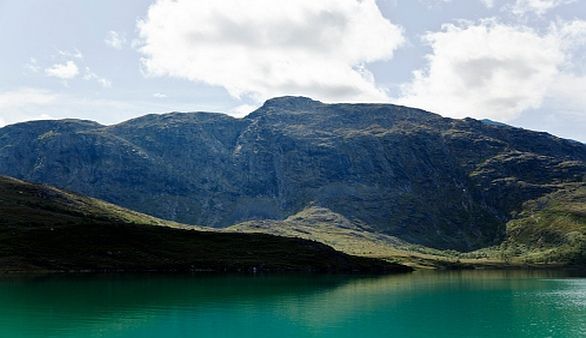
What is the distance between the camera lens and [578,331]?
7781 cm

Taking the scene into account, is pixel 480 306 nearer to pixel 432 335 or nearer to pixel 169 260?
pixel 432 335

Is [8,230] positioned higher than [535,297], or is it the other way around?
[8,230]

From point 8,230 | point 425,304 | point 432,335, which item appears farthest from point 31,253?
point 432,335

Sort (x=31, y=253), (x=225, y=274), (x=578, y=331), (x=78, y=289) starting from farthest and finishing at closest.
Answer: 1. (x=225, y=274)
2. (x=31, y=253)
3. (x=78, y=289)
4. (x=578, y=331)

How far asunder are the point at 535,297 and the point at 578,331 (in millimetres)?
53472

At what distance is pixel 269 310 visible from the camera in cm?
9894

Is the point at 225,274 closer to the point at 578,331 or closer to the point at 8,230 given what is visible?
the point at 8,230

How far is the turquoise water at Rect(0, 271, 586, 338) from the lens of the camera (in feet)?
246

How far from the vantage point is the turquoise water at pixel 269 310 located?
7494 centimetres

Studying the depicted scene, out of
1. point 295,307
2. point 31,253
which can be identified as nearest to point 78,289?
point 295,307

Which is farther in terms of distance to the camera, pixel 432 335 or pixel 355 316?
pixel 355 316

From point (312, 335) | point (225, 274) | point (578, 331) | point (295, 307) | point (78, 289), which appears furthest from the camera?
point (225, 274)

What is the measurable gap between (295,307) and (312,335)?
99.4ft

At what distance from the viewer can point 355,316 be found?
295 feet
